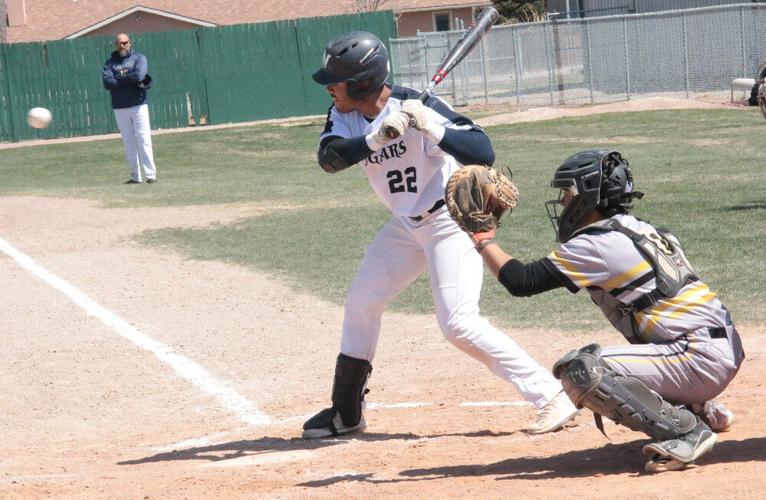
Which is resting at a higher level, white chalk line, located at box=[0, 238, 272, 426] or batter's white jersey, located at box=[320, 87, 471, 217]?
batter's white jersey, located at box=[320, 87, 471, 217]

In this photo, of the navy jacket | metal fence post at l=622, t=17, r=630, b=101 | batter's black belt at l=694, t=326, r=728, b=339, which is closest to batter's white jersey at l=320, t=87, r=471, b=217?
batter's black belt at l=694, t=326, r=728, b=339

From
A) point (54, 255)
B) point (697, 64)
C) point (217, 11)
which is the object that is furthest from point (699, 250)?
Result: point (217, 11)

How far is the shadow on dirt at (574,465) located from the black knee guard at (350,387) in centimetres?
91

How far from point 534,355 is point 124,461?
2817mm

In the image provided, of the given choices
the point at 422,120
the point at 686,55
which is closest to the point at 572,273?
the point at 422,120

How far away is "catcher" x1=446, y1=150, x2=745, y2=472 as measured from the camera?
15.0ft

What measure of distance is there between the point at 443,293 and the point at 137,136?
44.9ft

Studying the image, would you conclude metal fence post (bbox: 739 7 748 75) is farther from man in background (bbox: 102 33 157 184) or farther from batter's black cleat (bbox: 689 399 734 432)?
batter's black cleat (bbox: 689 399 734 432)

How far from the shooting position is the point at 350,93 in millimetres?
5590

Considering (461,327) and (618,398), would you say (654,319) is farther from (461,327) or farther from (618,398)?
(461,327)

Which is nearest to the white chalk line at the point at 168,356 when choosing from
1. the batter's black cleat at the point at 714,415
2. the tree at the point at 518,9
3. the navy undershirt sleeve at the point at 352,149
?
the navy undershirt sleeve at the point at 352,149

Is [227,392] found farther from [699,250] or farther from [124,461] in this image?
[699,250]

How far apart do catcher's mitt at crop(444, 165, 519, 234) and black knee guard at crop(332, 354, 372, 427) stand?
141 cm

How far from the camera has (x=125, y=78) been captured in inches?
712
